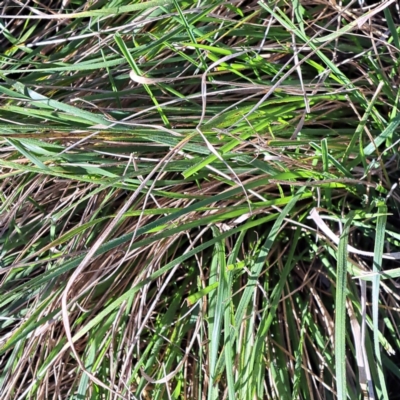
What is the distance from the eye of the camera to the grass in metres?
0.62

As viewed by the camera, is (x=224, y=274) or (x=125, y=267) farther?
(x=125, y=267)

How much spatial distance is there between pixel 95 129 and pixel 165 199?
0.17 metres

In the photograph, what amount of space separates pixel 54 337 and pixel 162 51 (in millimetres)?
449

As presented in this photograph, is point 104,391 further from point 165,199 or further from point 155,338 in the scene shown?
point 165,199

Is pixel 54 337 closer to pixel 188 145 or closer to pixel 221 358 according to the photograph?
pixel 221 358

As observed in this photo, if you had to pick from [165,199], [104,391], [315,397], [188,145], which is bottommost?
[315,397]

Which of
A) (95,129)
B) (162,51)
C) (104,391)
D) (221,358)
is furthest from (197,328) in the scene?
(162,51)

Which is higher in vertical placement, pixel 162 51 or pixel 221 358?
pixel 162 51

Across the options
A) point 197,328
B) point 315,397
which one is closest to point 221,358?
point 197,328

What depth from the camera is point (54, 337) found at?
0.80 metres

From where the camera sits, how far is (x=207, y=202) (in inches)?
23.9

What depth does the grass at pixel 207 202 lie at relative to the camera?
62 centimetres

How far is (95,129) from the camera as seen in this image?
1.98 ft

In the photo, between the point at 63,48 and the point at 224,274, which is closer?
the point at 224,274
